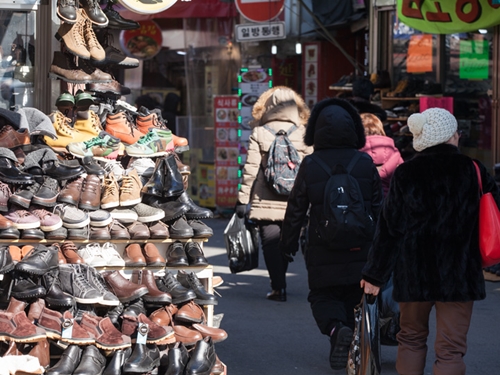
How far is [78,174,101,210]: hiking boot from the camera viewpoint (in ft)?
18.4

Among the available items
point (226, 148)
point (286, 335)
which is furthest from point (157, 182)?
point (226, 148)

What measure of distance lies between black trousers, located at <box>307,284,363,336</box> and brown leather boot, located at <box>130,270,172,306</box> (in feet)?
4.75

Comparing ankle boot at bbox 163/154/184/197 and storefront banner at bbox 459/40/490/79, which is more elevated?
storefront banner at bbox 459/40/490/79

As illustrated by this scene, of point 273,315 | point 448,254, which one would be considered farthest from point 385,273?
point 273,315

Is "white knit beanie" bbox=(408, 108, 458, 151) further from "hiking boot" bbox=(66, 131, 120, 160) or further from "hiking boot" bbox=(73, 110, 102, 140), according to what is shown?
"hiking boot" bbox=(73, 110, 102, 140)

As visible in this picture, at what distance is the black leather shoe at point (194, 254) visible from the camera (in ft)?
19.0

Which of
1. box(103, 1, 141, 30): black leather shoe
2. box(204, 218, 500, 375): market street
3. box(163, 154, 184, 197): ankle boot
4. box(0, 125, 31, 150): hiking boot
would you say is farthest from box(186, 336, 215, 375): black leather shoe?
box(103, 1, 141, 30): black leather shoe

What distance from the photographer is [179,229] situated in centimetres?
584

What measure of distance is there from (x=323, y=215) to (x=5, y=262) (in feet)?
7.58

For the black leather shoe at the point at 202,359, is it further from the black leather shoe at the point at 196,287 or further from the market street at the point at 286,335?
the market street at the point at 286,335

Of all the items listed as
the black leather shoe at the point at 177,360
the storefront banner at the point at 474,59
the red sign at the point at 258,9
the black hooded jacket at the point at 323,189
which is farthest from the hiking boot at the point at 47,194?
the red sign at the point at 258,9

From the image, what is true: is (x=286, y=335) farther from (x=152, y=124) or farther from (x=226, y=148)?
(x=226, y=148)

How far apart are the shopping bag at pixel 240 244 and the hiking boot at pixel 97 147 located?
128 inches

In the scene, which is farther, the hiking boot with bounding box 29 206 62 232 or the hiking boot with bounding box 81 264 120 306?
the hiking boot with bounding box 29 206 62 232
